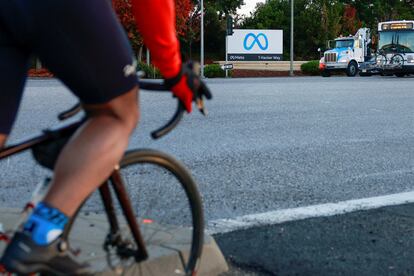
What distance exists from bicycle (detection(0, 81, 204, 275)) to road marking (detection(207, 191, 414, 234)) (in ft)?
4.23

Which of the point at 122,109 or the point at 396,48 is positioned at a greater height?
the point at 122,109

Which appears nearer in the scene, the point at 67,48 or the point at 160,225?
the point at 67,48

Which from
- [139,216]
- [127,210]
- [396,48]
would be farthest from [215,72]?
[127,210]

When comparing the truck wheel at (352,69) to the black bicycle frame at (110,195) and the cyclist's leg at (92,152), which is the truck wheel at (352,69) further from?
the cyclist's leg at (92,152)

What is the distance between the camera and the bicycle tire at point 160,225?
253 cm

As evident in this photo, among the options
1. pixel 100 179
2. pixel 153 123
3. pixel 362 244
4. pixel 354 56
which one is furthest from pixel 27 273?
pixel 354 56

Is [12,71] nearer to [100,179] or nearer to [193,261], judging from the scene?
[100,179]

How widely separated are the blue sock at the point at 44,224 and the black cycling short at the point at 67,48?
0.96 ft

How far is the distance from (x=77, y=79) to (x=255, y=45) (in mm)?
46887

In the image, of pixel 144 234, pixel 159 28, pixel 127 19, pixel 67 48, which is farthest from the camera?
pixel 127 19

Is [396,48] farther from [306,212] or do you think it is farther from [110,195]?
[110,195]

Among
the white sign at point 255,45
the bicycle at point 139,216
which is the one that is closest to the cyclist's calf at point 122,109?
the bicycle at point 139,216

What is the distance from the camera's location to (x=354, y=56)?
40.6 metres

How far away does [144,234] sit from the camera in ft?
8.94
